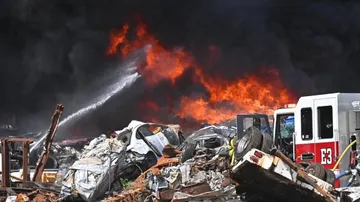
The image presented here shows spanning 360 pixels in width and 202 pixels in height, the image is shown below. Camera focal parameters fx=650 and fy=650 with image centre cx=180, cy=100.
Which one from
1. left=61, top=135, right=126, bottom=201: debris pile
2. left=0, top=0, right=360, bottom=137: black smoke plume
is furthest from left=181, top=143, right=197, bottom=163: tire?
left=0, top=0, right=360, bottom=137: black smoke plume

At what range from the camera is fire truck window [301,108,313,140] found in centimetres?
1286

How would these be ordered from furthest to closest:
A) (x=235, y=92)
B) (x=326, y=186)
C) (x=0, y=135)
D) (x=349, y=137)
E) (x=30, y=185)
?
1. (x=0, y=135)
2. (x=235, y=92)
3. (x=30, y=185)
4. (x=349, y=137)
5. (x=326, y=186)

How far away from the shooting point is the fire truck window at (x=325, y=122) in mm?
12562

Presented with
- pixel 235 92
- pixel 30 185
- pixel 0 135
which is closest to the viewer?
pixel 30 185

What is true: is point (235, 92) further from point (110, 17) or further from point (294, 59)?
point (110, 17)

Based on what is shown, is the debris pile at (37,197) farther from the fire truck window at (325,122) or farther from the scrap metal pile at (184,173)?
the fire truck window at (325,122)

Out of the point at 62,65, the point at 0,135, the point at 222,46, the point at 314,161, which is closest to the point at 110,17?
the point at 62,65

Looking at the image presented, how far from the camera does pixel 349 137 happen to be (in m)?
12.4

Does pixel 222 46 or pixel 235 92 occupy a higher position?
pixel 222 46

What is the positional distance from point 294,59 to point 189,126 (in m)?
6.29

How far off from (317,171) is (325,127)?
157 centimetres

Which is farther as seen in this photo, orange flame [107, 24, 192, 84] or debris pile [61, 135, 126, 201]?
orange flame [107, 24, 192, 84]

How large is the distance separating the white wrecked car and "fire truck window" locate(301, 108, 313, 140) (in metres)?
4.81

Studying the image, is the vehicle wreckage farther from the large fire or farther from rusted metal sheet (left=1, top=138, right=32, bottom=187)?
the large fire
